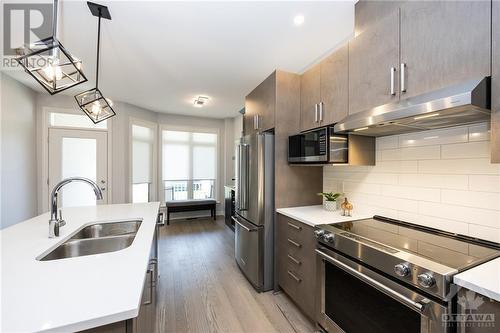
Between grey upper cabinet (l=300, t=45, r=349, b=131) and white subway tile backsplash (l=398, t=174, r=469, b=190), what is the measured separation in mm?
702

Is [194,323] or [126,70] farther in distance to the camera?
[126,70]

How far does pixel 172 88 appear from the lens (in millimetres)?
3500

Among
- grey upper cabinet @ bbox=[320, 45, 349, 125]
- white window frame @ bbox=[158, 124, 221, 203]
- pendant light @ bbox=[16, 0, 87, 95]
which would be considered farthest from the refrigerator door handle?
white window frame @ bbox=[158, 124, 221, 203]

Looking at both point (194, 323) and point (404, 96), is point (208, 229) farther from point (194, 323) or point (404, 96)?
point (404, 96)

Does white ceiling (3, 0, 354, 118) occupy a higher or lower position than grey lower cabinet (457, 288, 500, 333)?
higher

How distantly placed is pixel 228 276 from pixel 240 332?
0.91 metres

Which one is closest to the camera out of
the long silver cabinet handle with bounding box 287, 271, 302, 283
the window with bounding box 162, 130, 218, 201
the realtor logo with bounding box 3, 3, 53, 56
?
the realtor logo with bounding box 3, 3, 53, 56

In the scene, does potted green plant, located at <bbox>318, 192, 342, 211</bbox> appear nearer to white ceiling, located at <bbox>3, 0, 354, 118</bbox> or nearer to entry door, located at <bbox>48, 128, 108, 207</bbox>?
white ceiling, located at <bbox>3, 0, 354, 118</bbox>

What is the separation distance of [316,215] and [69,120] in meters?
4.62

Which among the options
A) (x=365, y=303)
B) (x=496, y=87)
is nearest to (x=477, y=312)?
(x=365, y=303)

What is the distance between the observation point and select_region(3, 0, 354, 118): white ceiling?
1.73m

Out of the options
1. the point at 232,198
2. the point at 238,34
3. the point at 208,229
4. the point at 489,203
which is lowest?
the point at 208,229

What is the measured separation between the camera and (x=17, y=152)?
315 centimetres

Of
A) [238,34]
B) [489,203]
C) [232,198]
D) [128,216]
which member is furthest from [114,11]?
[232,198]
